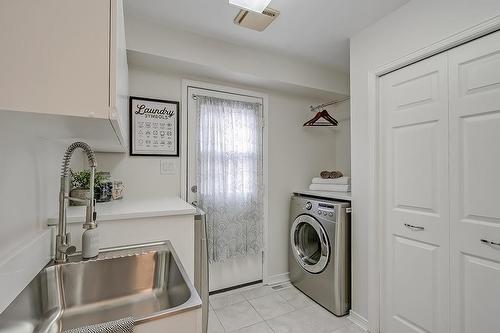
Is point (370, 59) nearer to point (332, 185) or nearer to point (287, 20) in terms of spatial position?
point (287, 20)

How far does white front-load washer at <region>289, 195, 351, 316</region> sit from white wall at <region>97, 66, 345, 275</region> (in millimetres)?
255

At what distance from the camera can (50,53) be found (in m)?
0.62

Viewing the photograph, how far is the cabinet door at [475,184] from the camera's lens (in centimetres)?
128

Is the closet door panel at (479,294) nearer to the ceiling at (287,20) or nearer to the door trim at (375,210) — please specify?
the door trim at (375,210)

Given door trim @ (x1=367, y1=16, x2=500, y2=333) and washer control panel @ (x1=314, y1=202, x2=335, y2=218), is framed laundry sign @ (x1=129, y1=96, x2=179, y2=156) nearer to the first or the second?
washer control panel @ (x1=314, y1=202, x2=335, y2=218)

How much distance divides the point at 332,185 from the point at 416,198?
0.91 meters

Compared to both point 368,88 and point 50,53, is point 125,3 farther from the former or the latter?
point 368,88

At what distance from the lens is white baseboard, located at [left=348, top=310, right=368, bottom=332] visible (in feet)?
6.28

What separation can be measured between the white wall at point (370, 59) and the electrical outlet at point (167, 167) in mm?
1666

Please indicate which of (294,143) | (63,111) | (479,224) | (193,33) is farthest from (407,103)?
(63,111)

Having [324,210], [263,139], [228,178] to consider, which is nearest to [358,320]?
[324,210]

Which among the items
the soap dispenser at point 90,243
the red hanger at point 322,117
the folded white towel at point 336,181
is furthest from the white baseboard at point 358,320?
the soap dispenser at point 90,243

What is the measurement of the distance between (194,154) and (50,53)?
173 cm

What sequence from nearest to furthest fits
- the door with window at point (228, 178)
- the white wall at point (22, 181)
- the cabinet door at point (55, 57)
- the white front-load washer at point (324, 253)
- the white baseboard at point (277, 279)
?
the cabinet door at point (55, 57), the white wall at point (22, 181), the white front-load washer at point (324, 253), the door with window at point (228, 178), the white baseboard at point (277, 279)
